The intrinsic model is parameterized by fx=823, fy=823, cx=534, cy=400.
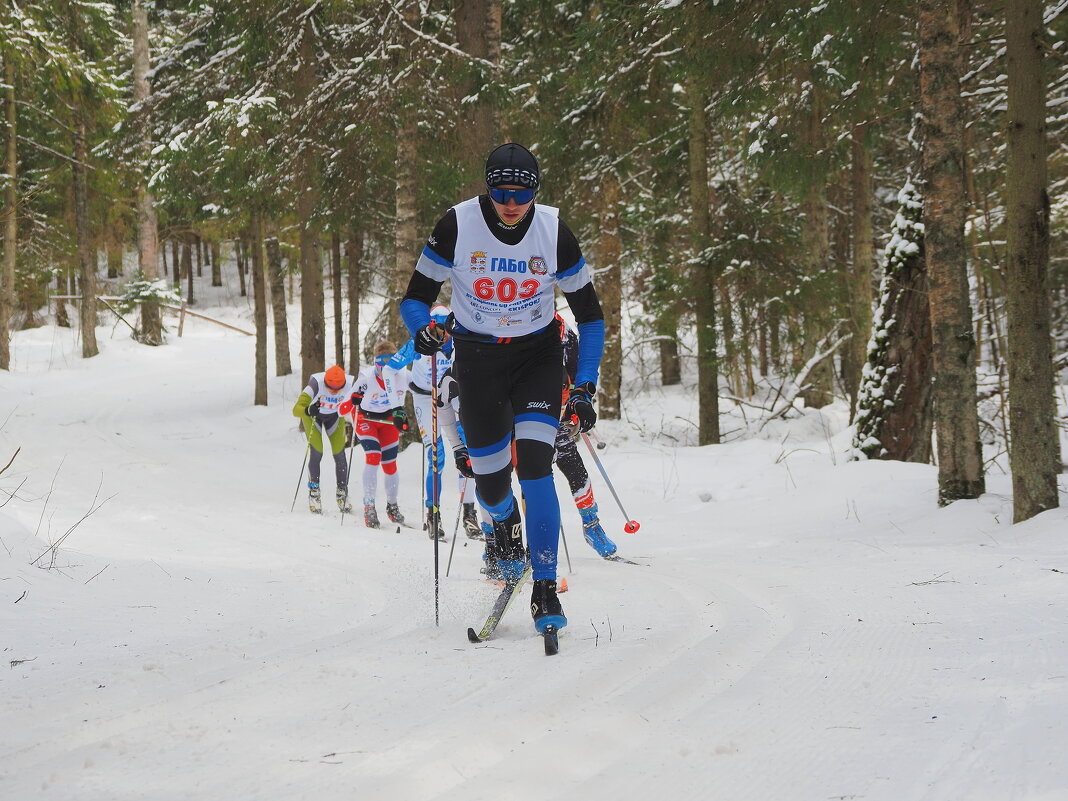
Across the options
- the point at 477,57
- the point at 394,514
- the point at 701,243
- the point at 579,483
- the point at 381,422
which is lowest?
the point at 394,514

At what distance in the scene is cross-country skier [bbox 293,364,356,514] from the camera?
35.5 ft

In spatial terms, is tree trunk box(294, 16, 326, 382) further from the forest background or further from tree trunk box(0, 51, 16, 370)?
tree trunk box(0, 51, 16, 370)

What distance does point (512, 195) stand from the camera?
13.2 feet

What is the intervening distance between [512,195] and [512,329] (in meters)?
0.67

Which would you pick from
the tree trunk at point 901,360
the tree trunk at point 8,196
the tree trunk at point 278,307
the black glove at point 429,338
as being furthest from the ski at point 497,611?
the tree trunk at point 8,196

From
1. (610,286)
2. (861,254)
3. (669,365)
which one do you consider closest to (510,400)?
(610,286)

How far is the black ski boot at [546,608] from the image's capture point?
3.88 meters

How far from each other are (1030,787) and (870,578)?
3.06m

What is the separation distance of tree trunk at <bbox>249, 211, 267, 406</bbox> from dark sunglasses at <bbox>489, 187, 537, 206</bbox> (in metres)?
17.8

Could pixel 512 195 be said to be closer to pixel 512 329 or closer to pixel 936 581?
pixel 512 329

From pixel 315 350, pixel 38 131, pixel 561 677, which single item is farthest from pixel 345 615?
pixel 38 131

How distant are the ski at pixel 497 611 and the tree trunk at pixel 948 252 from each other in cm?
449

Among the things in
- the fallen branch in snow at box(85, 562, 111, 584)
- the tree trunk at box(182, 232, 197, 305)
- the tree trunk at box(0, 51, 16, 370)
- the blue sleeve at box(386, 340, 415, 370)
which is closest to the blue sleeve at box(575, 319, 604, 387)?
the fallen branch in snow at box(85, 562, 111, 584)

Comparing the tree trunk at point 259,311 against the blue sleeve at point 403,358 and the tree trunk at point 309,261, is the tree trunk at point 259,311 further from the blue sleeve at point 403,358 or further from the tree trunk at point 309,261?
the blue sleeve at point 403,358
